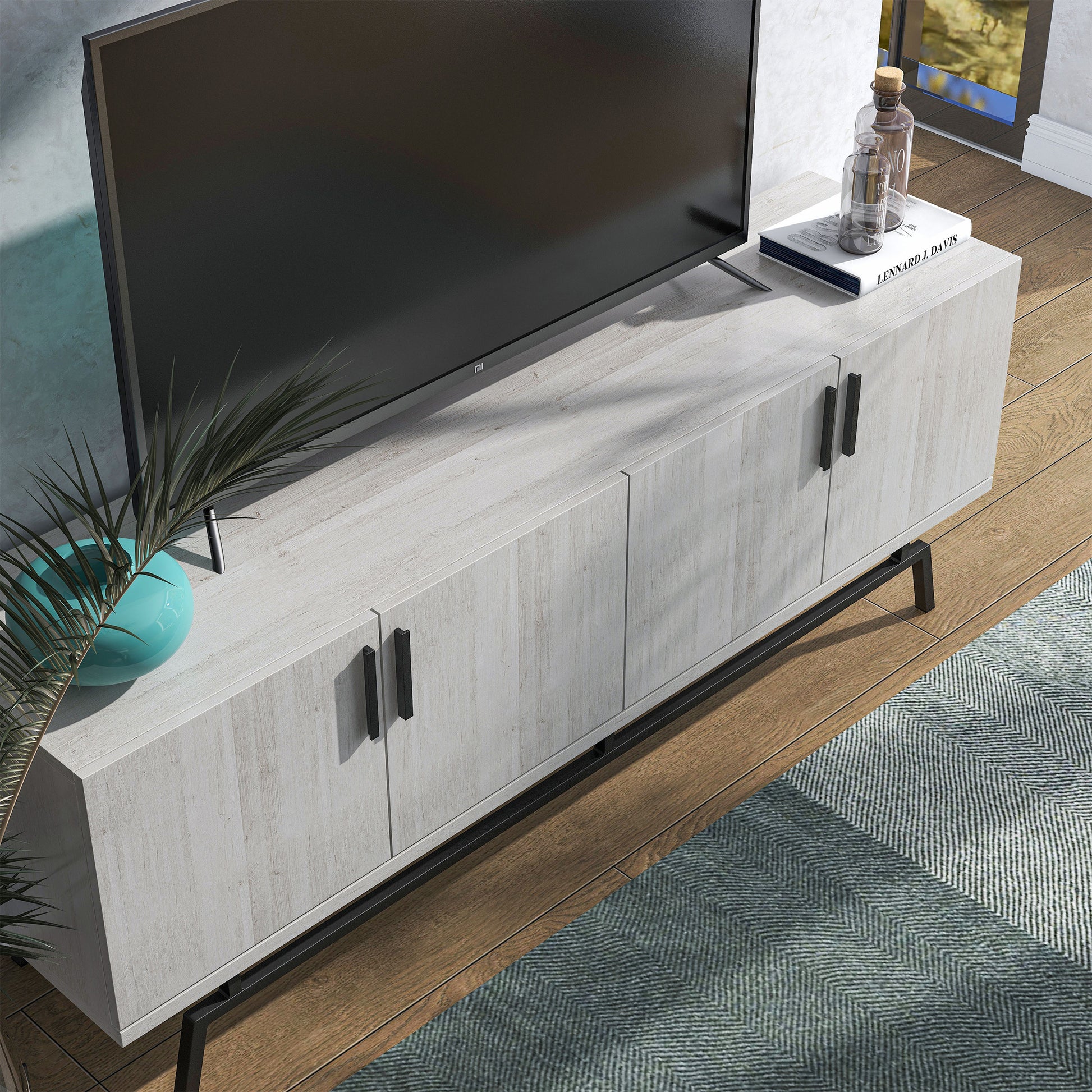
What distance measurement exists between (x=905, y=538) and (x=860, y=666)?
0.25 metres

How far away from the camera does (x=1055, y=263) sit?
154 inches

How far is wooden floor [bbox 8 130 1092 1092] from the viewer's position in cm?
211

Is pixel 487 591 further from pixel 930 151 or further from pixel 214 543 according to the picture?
pixel 930 151

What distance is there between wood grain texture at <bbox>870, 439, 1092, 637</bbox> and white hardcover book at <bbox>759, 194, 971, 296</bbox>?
2.30 ft

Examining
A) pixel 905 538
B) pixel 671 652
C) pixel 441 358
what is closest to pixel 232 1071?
pixel 671 652

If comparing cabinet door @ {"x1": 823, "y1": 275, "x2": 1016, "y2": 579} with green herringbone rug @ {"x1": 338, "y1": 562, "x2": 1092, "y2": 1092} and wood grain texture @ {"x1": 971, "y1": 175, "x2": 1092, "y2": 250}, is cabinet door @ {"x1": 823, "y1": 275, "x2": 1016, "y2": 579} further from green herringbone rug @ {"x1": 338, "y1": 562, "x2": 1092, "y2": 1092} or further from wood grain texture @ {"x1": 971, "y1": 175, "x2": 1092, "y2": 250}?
wood grain texture @ {"x1": 971, "y1": 175, "x2": 1092, "y2": 250}

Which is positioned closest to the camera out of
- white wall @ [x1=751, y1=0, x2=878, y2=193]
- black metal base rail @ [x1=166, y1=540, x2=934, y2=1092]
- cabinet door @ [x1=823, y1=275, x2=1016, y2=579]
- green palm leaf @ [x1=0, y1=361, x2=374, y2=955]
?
green palm leaf @ [x1=0, y1=361, x2=374, y2=955]

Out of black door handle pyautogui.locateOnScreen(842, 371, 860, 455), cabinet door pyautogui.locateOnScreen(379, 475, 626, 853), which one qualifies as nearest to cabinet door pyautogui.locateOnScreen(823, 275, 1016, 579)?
black door handle pyautogui.locateOnScreen(842, 371, 860, 455)

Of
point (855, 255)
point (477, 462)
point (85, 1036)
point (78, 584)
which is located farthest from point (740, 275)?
point (85, 1036)

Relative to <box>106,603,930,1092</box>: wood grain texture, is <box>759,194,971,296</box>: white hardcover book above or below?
above

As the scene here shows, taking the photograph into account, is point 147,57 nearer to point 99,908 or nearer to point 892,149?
point 99,908

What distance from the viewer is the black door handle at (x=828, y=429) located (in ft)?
7.65

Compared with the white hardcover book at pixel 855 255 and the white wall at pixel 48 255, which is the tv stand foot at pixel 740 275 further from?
the white wall at pixel 48 255

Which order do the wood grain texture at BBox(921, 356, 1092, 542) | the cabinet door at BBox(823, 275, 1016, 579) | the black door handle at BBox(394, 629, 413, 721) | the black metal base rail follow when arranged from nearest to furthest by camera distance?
the black door handle at BBox(394, 629, 413, 721)
the black metal base rail
the cabinet door at BBox(823, 275, 1016, 579)
the wood grain texture at BBox(921, 356, 1092, 542)
